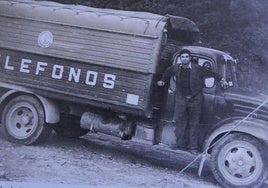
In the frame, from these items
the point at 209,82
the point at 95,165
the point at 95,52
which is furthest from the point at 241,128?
the point at 95,52

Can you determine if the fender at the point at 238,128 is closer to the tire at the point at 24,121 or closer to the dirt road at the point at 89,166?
the dirt road at the point at 89,166

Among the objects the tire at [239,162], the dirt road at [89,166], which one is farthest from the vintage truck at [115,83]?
the dirt road at [89,166]

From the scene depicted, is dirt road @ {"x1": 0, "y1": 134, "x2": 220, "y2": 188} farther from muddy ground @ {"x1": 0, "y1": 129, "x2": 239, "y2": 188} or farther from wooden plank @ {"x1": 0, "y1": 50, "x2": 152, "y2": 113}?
wooden plank @ {"x1": 0, "y1": 50, "x2": 152, "y2": 113}

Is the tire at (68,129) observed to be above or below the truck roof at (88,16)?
below

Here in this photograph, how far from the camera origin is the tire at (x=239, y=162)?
14.9ft

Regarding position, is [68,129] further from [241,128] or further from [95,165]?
[241,128]

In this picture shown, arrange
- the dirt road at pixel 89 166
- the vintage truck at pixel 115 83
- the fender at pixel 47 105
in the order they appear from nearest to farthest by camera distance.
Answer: the dirt road at pixel 89 166 → the vintage truck at pixel 115 83 → the fender at pixel 47 105

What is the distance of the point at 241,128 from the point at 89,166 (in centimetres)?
159

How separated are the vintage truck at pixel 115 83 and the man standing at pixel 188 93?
0.08m

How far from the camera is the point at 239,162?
459 cm

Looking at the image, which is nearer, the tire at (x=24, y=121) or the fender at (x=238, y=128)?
the fender at (x=238, y=128)

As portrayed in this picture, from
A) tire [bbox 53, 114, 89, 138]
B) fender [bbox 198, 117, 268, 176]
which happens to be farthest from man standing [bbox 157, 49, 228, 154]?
tire [bbox 53, 114, 89, 138]

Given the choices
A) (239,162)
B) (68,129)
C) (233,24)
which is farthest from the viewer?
(68,129)

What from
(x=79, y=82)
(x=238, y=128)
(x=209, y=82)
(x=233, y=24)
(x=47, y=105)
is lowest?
(x=47, y=105)
